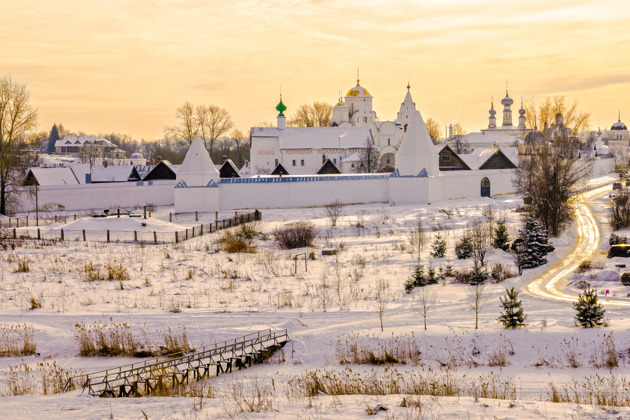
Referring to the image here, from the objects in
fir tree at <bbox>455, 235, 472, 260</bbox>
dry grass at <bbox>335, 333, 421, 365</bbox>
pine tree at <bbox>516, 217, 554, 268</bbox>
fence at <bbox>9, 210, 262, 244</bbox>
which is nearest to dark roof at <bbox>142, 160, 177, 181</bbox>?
fence at <bbox>9, 210, 262, 244</bbox>

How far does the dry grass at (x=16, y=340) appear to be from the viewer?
12.8 metres

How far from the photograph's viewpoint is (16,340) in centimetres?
1330

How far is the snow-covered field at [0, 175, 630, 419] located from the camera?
29.0 feet

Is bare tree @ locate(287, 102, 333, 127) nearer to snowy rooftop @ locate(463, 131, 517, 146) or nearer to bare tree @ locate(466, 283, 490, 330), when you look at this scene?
snowy rooftop @ locate(463, 131, 517, 146)

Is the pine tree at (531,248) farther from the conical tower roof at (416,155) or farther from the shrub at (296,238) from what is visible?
the conical tower roof at (416,155)

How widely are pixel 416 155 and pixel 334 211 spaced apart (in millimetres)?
8183

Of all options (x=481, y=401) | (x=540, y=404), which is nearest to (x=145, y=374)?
(x=481, y=401)

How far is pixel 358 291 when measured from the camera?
17797 millimetres

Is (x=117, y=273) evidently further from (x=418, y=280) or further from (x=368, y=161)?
(x=368, y=161)

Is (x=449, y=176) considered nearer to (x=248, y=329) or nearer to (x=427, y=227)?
(x=427, y=227)

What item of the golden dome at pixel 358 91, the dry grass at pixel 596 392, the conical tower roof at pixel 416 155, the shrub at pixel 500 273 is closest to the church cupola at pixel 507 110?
the golden dome at pixel 358 91

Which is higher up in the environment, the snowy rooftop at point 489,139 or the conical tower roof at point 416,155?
the snowy rooftop at point 489,139

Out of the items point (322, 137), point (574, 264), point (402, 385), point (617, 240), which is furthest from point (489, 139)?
point (402, 385)

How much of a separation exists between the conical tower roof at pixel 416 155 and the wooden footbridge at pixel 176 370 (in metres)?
28.6
